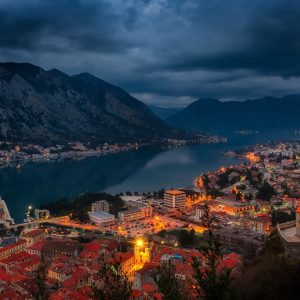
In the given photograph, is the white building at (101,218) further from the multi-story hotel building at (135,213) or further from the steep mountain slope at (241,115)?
the steep mountain slope at (241,115)

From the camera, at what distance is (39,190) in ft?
89.9

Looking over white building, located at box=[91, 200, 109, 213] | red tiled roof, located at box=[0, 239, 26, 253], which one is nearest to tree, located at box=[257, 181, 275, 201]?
white building, located at box=[91, 200, 109, 213]

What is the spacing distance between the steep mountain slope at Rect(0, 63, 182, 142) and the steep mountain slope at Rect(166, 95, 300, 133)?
1527 inches

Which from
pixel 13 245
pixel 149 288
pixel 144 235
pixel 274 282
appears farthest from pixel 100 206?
pixel 274 282

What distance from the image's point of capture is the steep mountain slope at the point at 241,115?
120062 mm

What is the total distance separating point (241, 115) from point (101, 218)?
122550 millimetres

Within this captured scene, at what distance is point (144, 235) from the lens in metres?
15.0

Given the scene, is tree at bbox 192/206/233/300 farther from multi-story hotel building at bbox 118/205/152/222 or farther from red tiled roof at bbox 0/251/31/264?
multi-story hotel building at bbox 118/205/152/222

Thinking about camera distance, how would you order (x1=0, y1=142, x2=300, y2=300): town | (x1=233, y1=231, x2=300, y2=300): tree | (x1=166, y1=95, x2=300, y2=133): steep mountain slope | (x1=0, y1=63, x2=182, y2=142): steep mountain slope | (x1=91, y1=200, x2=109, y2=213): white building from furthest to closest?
1. (x1=166, y1=95, x2=300, y2=133): steep mountain slope
2. (x1=0, y1=63, x2=182, y2=142): steep mountain slope
3. (x1=91, y1=200, x2=109, y2=213): white building
4. (x1=0, y1=142, x2=300, y2=300): town
5. (x1=233, y1=231, x2=300, y2=300): tree

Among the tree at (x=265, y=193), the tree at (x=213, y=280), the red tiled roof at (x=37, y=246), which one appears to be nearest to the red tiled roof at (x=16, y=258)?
the red tiled roof at (x=37, y=246)

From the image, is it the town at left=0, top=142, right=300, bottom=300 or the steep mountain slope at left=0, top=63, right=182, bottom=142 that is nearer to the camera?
the town at left=0, top=142, right=300, bottom=300

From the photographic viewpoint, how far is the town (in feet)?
28.8

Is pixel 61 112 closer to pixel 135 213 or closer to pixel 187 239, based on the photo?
pixel 135 213

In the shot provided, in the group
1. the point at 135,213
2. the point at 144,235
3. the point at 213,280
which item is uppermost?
the point at 213,280
